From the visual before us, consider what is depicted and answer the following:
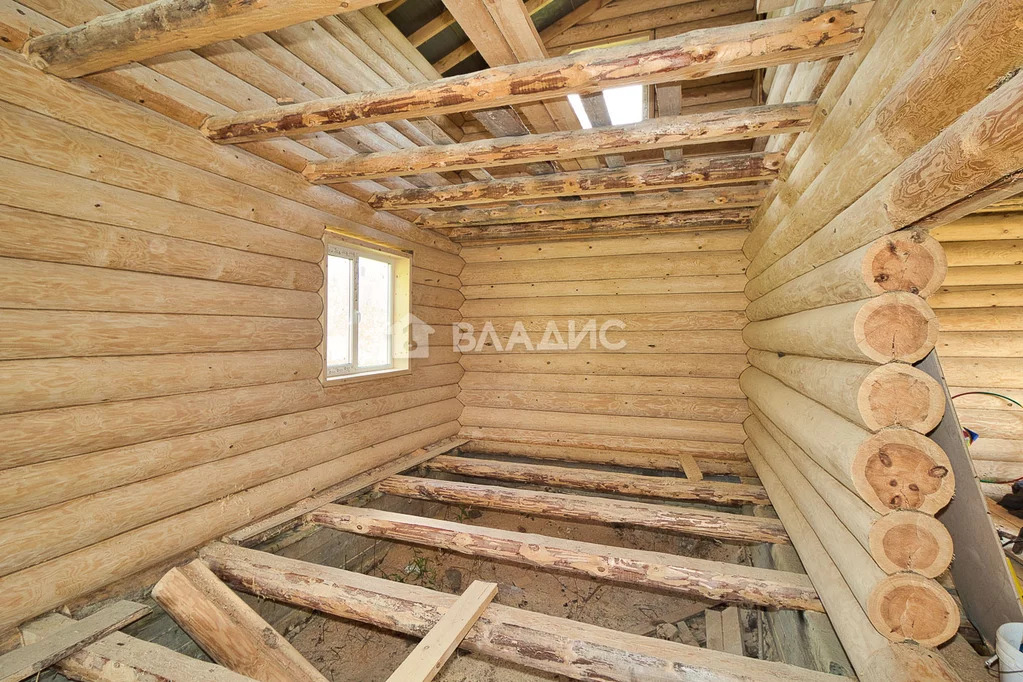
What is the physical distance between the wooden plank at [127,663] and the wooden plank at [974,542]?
331 cm

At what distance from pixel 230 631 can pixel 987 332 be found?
24.3 ft

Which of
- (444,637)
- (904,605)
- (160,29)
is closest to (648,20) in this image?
(160,29)

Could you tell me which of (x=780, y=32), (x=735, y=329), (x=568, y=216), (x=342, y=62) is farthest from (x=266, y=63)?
(x=735, y=329)

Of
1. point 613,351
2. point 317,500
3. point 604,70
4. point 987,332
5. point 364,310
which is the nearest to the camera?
point 604,70

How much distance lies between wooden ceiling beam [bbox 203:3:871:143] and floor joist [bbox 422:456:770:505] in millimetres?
3417

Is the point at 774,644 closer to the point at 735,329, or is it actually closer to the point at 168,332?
the point at 735,329

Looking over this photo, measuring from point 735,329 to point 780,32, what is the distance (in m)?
4.07

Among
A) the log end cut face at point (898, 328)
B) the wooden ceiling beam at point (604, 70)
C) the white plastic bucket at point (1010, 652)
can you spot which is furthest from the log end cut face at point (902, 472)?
the wooden ceiling beam at point (604, 70)

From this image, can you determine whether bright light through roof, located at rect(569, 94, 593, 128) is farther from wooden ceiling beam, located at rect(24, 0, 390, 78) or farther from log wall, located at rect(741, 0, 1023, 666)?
wooden ceiling beam, located at rect(24, 0, 390, 78)

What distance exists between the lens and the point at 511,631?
225cm

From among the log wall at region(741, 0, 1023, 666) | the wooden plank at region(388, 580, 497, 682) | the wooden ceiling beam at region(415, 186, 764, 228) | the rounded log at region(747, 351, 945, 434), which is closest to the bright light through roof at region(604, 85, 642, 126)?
the wooden ceiling beam at region(415, 186, 764, 228)

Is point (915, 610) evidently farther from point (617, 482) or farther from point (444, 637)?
point (617, 482)

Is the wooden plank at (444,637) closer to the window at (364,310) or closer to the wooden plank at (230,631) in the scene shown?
the wooden plank at (230,631)

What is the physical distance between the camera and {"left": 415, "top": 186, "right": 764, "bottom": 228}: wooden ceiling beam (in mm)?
4359
